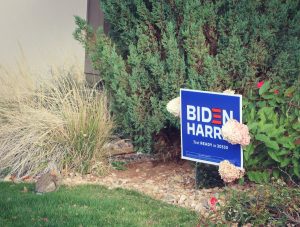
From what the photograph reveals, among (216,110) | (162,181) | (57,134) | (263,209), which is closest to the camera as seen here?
(263,209)

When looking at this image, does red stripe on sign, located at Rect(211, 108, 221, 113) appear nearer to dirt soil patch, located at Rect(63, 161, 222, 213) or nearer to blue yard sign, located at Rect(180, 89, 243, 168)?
blue yard sign, located at Rect(180, 89, 243, 168)

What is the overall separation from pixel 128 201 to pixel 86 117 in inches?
64.4

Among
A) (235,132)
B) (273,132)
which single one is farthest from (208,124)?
(273,132)

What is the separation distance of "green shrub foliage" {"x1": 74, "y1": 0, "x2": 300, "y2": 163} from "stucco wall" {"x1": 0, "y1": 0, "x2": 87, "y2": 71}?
307 cm

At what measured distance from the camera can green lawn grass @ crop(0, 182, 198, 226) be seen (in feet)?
19.9

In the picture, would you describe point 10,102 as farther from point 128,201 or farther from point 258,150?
point 258,150

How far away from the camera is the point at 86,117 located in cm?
809

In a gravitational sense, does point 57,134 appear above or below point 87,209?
above

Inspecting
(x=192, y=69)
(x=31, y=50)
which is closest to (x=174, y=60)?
(x=192, y=69)

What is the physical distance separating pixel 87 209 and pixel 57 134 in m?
1.73

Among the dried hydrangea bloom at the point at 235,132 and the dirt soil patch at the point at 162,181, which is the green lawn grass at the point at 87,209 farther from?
the dried hydrangea bloom at the point at 235,132

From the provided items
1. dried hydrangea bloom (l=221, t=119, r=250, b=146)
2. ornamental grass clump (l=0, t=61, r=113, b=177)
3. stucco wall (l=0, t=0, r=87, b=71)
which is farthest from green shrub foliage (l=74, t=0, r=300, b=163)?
stucco wall (l=0, t=0, r=87, b=71)

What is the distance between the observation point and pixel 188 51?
7.48 meters

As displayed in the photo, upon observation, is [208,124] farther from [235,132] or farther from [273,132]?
[273,132]
